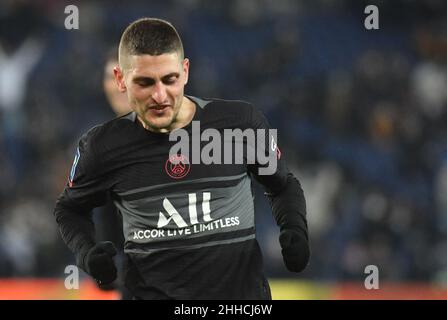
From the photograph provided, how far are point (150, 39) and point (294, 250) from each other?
102 centimetres

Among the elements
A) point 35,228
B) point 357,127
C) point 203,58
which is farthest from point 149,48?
point 203,58

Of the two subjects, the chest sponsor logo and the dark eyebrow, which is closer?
the dark eyebrow

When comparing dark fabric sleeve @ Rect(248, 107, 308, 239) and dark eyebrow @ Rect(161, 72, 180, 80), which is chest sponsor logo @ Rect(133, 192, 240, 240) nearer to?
dark fabric sleeve @ Rect(248, 107, 308, 239)

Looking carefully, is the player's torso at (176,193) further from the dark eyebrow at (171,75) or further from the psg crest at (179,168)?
the dark eyebrow at (171,75)

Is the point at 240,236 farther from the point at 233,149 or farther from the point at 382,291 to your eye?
the point at 382,291

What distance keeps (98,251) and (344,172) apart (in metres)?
7.61

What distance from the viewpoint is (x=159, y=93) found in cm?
319

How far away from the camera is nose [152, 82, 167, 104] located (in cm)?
319

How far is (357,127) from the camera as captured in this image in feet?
37.1
